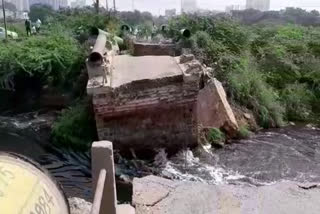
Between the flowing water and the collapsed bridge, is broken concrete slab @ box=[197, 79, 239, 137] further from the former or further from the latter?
the collapsed bridge

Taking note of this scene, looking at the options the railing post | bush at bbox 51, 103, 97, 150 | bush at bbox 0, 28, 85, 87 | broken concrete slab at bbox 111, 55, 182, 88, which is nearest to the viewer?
the railing post

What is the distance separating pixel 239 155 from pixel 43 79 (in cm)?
716

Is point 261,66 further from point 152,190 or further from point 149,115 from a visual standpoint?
point 152,190

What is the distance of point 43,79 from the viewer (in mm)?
13445

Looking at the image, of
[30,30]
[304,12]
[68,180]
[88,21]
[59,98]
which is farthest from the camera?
[304,12]

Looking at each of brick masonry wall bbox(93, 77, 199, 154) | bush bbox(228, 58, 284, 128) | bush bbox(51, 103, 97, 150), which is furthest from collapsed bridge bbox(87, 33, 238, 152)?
bush bbox(228, 58, 284, 128)

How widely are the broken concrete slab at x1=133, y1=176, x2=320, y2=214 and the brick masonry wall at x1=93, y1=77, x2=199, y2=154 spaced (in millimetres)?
3457

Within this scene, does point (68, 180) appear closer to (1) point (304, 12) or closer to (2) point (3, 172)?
(2) point (3, 172)

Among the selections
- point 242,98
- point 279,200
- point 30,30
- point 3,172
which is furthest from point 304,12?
point 3,172

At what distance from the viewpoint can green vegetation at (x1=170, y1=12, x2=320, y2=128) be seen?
11.5 m

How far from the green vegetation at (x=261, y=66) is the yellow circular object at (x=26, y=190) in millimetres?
9577

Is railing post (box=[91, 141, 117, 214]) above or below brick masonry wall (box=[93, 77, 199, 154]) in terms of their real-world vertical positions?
above

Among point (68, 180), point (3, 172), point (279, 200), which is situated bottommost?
point (68, 180)

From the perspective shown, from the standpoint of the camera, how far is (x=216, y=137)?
9.45 m
